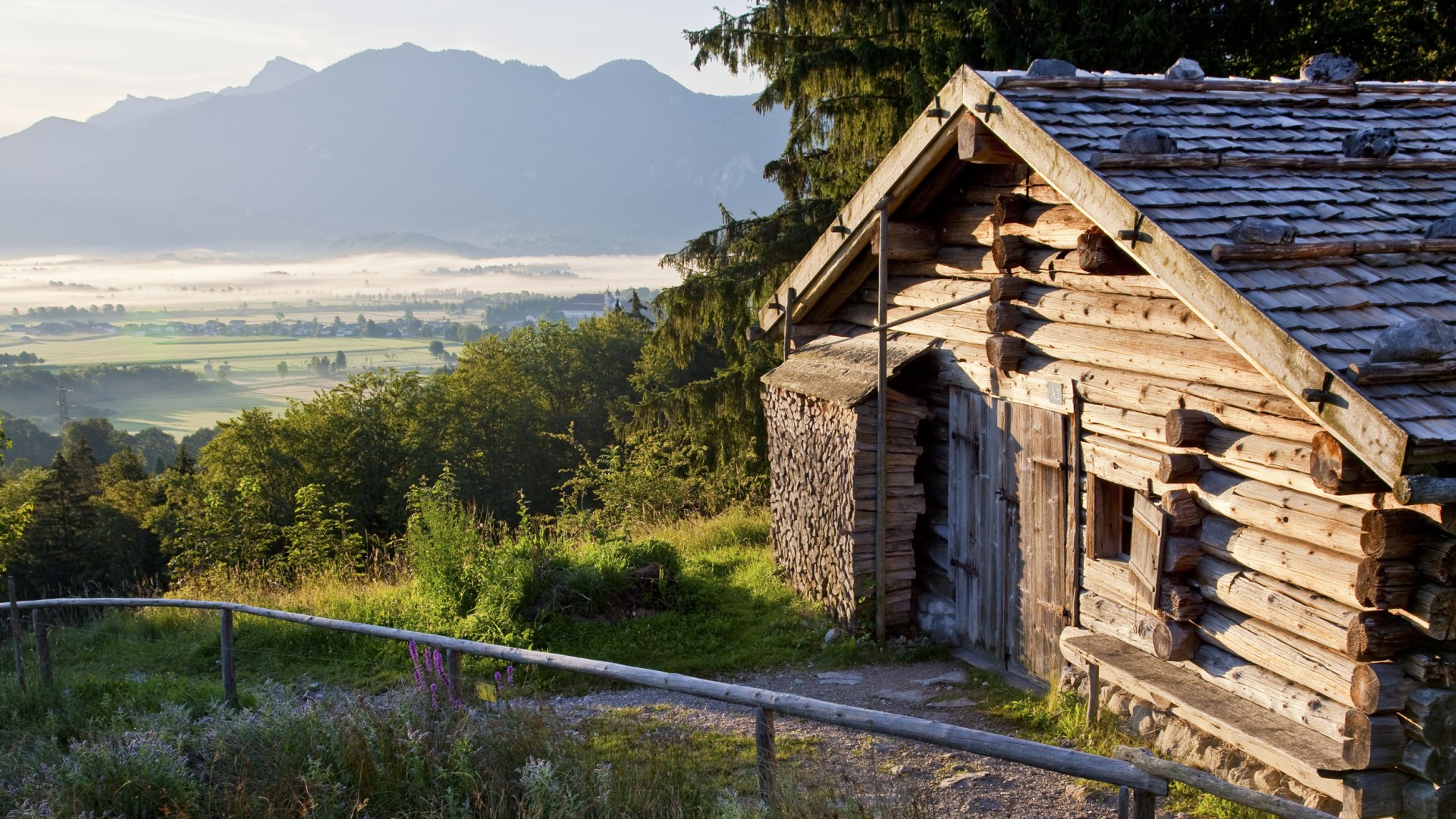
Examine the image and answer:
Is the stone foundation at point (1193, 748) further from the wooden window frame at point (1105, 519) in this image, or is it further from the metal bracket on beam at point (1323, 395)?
the metal bracket on beam at point (1323, 395)

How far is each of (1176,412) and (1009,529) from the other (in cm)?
221

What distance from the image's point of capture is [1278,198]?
595cm

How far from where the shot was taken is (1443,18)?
1706 cm

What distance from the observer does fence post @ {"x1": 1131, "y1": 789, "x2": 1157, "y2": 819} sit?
3.47 meters

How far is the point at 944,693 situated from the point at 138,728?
555cm

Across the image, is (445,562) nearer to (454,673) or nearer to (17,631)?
(17,631)

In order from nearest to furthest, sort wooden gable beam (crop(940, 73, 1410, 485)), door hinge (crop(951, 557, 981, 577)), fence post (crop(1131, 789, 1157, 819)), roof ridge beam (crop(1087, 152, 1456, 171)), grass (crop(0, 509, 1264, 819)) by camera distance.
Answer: fence post (crop(1131, 789, 1157, 819))
wooden gable beam (crop(940, 73, 1410, 485))
grass (crop(0, 509, 1264, 819))
roof ridge beam (crop(1087, 152, 1456, 171))
door hinge (crop(951, 557, 981, 577))

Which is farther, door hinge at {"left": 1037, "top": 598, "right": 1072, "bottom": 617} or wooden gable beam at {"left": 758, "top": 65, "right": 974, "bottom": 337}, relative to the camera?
wooden gable beam at {"left": 758, "top": 65, "right": 974, "bottom": 337}

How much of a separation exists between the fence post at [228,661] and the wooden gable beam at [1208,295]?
6.46 meters

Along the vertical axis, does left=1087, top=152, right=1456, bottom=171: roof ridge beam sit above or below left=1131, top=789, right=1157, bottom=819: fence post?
above

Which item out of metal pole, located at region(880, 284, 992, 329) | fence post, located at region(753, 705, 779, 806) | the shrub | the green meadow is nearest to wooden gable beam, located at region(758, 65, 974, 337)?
metal pole, located at region(880, 284, 992, 329)

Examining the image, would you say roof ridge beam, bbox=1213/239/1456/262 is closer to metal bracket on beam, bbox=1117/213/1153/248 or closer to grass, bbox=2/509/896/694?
metal bracket on beam, bbox=1117/213/1153/248

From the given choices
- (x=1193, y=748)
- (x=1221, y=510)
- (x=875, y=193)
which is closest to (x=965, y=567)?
(x=1193, y=748)

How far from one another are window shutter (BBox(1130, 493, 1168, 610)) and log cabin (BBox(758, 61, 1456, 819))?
24 millimetres
